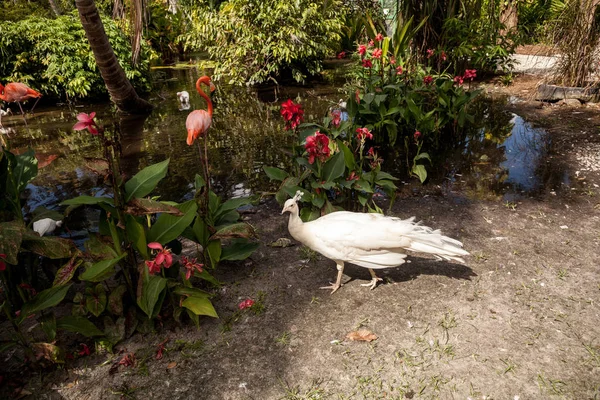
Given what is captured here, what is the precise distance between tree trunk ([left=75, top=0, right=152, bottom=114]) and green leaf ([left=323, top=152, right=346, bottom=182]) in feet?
14.2

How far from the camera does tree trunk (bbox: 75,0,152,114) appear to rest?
546 centimetres

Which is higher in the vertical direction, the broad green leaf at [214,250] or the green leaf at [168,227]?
the green leaf at [168,227]

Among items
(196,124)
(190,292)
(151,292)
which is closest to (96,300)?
(151,292)

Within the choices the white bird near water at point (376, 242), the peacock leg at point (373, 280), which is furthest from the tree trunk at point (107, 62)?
the peacock leg at point (373, 280)

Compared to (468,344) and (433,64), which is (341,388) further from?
(433,64)

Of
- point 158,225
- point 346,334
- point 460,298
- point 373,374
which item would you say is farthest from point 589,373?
point 158,225

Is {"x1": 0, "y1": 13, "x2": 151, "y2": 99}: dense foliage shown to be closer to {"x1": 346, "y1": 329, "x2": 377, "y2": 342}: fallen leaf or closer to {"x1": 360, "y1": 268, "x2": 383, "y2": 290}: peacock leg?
{"x1": 360, "y1": 268, "x2": 383, "y2": 290}: peacock leg

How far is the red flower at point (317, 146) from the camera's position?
10.1 ft

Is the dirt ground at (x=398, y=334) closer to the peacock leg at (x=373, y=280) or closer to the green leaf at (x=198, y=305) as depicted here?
the peacock leg at (x=373, y=280)

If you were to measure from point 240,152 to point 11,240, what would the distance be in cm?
408

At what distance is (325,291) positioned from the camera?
9.43 feet

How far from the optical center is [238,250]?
9.57 ft

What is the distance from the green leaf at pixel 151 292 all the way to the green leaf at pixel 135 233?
184 mm

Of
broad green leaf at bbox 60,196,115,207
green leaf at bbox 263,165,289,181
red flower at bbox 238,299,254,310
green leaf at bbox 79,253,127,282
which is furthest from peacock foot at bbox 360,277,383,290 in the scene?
broad green leaf at bbox 60,196,115,207
